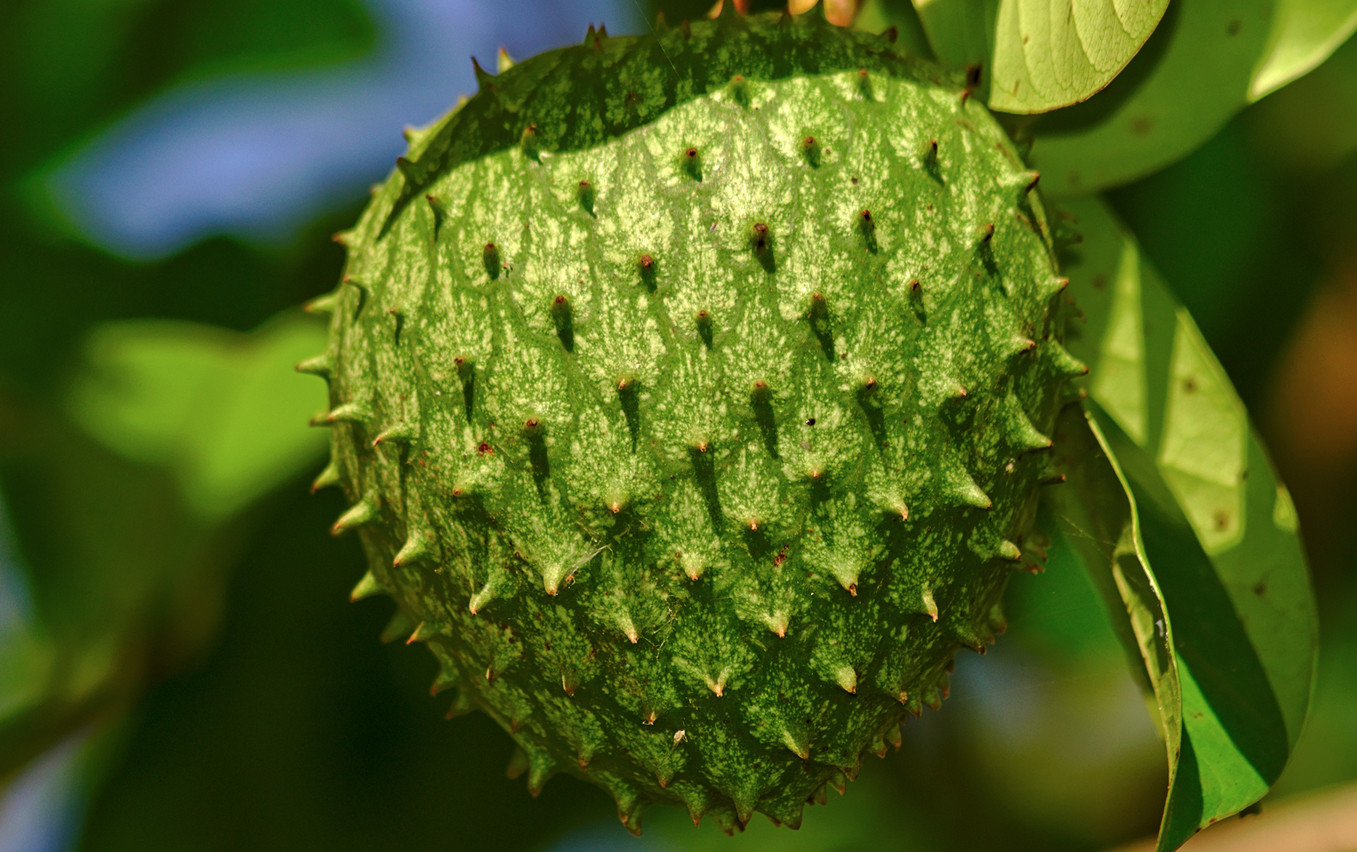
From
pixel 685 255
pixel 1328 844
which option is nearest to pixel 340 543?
pixel 685 255

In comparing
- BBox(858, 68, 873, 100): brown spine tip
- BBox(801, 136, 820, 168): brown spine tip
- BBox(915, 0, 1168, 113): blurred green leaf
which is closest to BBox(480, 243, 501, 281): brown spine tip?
Answer: BBox(801, 136, 820, 168): brown spine tip

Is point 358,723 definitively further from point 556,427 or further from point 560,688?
point 556,427

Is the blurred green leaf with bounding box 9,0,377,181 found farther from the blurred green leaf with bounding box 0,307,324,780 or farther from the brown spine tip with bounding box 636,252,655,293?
the brown spine tip with bounding box 636,252,655,293

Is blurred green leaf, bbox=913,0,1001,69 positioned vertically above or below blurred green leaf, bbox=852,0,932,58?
below

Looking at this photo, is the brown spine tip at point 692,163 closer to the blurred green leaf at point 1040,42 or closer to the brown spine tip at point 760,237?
the brown spine tip at point 760,237

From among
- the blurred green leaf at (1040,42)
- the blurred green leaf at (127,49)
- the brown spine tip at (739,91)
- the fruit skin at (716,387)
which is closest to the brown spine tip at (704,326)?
the fruit skin at (716,387)
